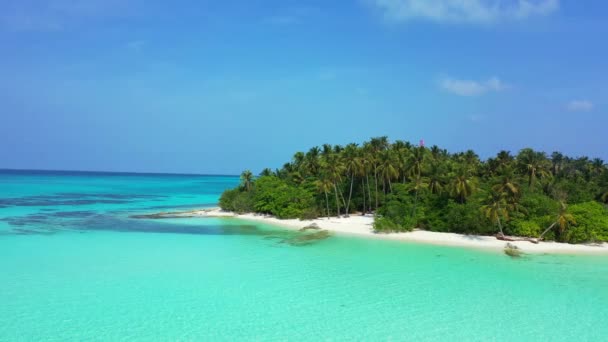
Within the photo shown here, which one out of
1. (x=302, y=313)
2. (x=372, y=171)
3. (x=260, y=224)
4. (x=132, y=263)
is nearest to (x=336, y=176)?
(x=372, y=171)

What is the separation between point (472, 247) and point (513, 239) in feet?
19.8

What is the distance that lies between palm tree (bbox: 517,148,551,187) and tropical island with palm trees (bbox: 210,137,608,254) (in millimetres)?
A: 130

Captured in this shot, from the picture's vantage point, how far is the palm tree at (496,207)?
47.6 metres

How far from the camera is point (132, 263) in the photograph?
3575 centimetres

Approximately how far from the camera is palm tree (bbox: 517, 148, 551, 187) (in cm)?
6159

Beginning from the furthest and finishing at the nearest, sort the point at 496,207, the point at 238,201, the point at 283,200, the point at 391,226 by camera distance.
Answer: the point at 238,201
the point at 283,200
the point at 391,226
the point at 496,207

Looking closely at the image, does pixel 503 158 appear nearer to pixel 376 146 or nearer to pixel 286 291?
pixel 376 146

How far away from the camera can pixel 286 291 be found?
28531 millimetres

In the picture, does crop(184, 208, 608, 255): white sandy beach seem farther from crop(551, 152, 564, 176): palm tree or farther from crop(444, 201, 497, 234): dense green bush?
crop(551, 152, 564, 176): palm tree

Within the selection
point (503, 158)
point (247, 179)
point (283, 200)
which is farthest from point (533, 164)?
point (247, 179)

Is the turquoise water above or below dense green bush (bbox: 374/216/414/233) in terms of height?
below

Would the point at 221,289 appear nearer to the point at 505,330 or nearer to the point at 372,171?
the point at 505,330

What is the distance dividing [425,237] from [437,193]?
8682 mm

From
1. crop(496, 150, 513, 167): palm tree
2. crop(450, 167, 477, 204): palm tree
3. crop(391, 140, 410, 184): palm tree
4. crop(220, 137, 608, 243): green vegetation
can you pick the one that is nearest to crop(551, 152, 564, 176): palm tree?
crop(220, 137, 608, 243): green vegetation
